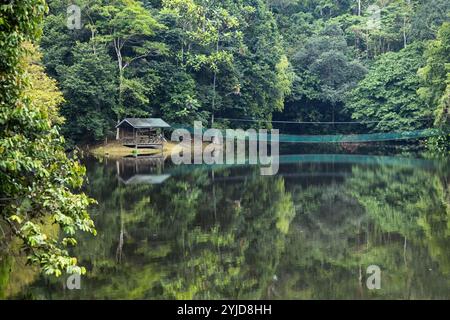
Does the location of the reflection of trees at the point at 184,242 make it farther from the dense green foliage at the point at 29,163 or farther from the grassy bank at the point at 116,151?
the grassy bank at the point at 116,151

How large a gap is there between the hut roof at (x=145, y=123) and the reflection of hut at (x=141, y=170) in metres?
1.95

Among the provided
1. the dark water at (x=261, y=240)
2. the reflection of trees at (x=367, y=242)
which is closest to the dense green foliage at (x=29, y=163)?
the dark water at (x=261, y=240)

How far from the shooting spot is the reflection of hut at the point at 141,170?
62.5 ft

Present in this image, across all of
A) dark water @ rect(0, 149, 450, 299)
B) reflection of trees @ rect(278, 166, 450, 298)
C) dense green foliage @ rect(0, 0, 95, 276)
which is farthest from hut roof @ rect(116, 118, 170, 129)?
dense green foliage @ rect(0, 0, 95, 276)

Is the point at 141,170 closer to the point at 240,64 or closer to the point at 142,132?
the point at 142,132

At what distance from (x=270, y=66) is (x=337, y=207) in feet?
75.4

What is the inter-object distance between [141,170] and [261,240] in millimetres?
12569

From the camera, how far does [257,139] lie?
36.6 meters

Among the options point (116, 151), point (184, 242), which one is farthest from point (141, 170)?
point (184, 242)

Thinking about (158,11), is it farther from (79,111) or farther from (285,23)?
(285,23)

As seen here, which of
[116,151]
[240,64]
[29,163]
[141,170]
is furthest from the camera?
[240,64]

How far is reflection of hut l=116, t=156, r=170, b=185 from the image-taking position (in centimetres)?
1905

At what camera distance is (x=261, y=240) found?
34.7ft

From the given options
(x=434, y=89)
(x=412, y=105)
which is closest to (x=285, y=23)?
(x=412, y=105)
